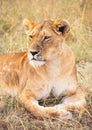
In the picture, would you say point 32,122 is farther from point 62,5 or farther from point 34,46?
point 62,5

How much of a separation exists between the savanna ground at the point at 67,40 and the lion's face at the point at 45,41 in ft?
1.38

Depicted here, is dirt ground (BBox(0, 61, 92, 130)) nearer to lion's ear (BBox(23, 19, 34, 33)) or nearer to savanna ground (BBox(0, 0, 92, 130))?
savanna ground (BBox(0, 0, 92, 130))

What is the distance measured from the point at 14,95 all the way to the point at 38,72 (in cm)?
35

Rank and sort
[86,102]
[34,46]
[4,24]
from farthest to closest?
[4,24] < [86,102] < [34,46]

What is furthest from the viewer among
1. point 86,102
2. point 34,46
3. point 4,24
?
point 4,24

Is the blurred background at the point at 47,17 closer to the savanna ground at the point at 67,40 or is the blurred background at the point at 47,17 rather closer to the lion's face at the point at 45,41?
the savanna ground at the point at 67,40

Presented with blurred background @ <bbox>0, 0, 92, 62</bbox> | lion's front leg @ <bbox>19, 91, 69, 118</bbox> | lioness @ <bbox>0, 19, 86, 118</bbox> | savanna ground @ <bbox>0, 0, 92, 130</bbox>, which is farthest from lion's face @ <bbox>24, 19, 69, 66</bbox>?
blurred background @ <bbox>0, 0, 92, 62</bbox>

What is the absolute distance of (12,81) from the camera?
15.0ft

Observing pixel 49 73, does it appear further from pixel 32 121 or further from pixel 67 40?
pixel 67 40

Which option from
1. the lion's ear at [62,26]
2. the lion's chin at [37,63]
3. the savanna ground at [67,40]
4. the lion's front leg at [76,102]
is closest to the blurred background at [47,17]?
the savanna ground at [67,40]

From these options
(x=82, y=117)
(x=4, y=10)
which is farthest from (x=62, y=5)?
(x=82, y=117)

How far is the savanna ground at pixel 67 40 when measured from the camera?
4125 mm

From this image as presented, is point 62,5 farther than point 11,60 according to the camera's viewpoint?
Yes

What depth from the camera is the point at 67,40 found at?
631 cm
